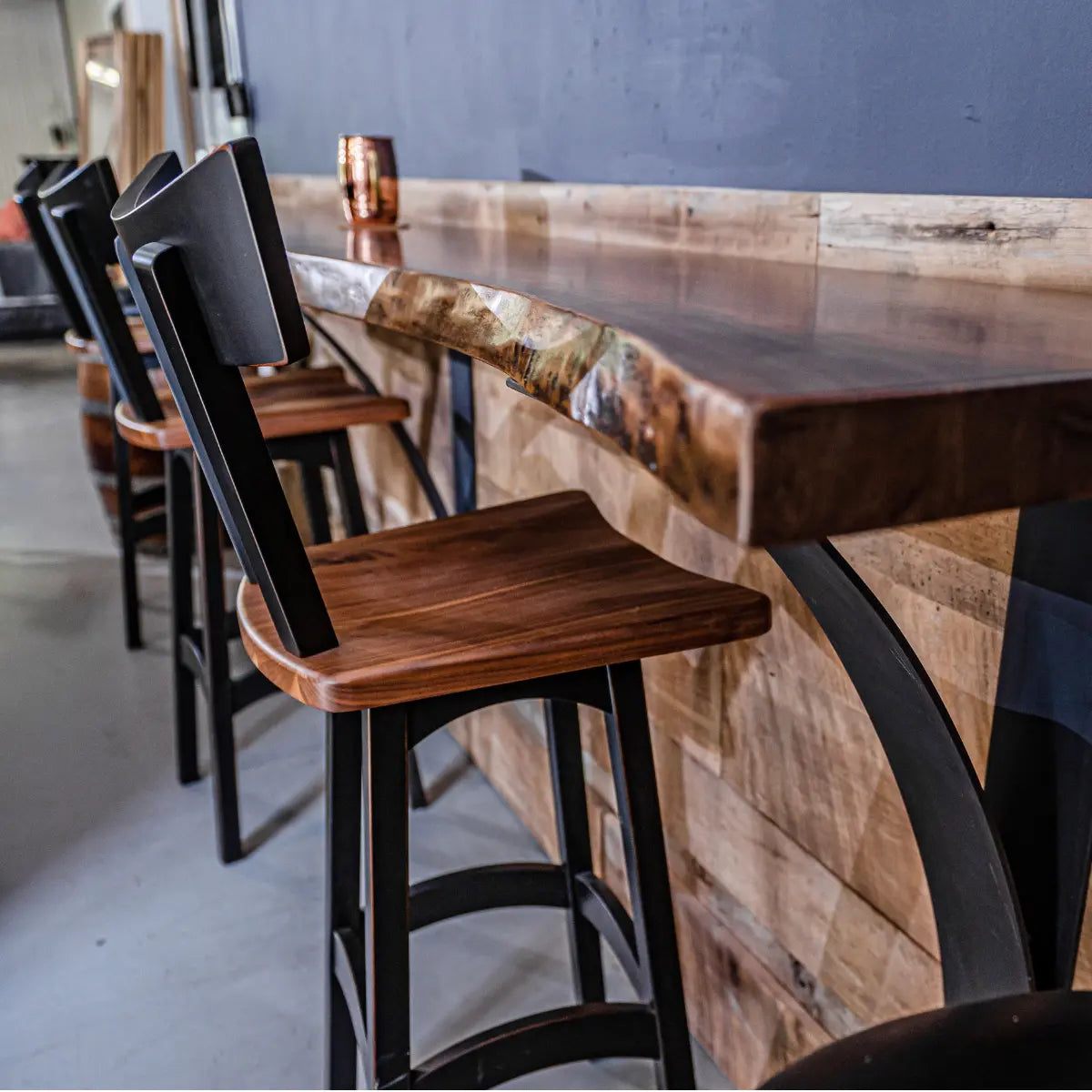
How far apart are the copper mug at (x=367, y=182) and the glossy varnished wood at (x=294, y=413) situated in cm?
32

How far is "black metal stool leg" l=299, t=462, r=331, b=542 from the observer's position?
2.09 m

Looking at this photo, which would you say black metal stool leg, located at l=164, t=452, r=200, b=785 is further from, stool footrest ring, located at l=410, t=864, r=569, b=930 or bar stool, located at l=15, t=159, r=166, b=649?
stool footrest ring, located at l=410, t=864, r=569, b=930

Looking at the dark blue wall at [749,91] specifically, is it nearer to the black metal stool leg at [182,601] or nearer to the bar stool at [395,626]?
Answer: the bar stool at [395,626]

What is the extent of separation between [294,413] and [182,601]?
52cm

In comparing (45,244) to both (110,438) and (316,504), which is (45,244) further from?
(110,438)

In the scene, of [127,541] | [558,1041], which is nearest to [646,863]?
[558,1041]

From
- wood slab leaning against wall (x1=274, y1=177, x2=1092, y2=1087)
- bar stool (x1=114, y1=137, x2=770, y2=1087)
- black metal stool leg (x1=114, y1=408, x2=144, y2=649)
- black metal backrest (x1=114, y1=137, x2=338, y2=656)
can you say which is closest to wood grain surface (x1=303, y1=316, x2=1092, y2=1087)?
wood slab leaning against wall (x1=274, y1=177, x2=1092, y2=1087)

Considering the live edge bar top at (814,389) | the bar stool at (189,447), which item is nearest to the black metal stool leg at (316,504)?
the bar stool at (189,447)

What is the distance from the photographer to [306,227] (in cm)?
178

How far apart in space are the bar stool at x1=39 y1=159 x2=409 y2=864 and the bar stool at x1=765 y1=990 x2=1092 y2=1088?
1513mm

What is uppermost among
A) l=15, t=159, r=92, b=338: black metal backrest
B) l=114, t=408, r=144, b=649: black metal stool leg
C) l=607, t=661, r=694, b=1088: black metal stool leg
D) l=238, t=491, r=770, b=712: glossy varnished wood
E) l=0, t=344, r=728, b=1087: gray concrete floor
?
l=15, t=159, r=92, b=338: black metal backrest

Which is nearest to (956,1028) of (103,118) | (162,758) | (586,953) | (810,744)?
(810,744)

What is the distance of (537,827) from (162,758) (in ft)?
2.88

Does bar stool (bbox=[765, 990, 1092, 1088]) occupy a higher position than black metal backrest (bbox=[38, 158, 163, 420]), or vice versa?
black metal backrest (bbox=[38, 158, 163, 420])
